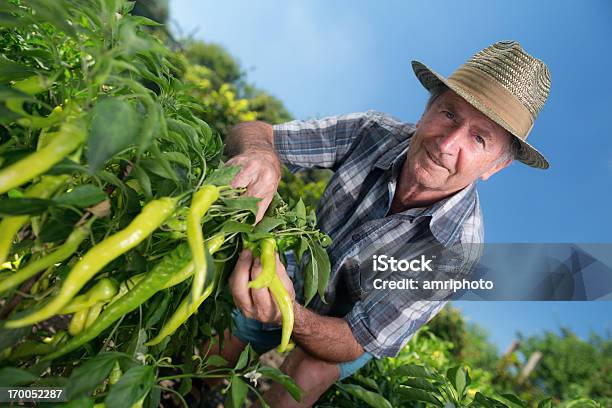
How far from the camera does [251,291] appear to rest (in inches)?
38.2

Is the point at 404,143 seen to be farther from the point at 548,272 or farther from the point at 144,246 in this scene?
the point at 144,246

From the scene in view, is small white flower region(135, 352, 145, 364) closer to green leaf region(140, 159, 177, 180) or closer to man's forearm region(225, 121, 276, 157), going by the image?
green leaf region(140, 159, 177, 180)

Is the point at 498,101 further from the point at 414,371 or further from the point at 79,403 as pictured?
the point at 79,403

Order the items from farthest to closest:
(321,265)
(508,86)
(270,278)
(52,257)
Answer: (508,86) → (321,265) → (270,278) → (52,257)

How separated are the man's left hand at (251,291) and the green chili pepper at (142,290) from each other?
171 millimetres

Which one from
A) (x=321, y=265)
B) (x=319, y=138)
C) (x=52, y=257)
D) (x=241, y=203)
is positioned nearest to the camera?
(x=52, y=257)

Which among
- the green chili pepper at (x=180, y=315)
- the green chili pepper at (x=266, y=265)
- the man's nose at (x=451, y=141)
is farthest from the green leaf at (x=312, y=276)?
the man's nose at (x=451, y=141)

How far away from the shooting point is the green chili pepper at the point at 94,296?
2.22 feet

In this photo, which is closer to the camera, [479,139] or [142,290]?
[142,290]

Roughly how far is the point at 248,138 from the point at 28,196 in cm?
90

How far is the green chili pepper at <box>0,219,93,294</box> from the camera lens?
24.5 inches

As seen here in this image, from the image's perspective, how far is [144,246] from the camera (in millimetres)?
757

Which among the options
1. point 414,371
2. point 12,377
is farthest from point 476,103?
point 12,377

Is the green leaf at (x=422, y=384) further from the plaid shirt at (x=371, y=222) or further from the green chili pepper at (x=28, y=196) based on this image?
the green chili pepper at (x=28, y=196)
